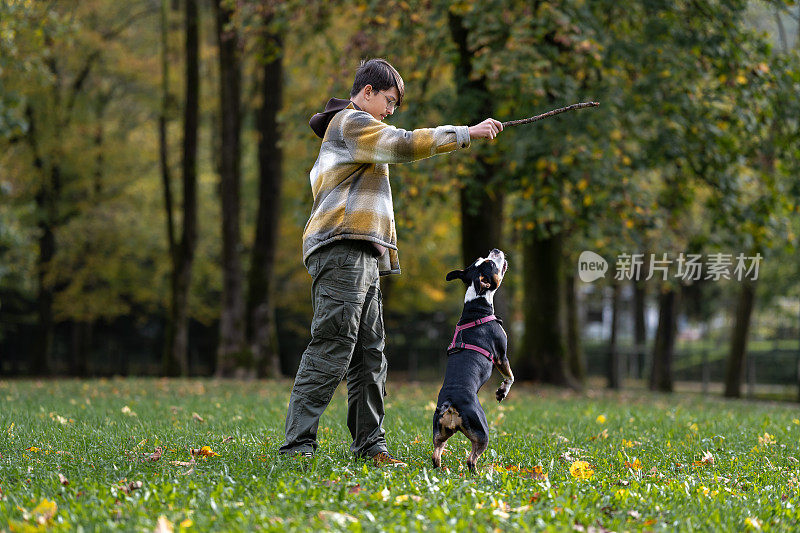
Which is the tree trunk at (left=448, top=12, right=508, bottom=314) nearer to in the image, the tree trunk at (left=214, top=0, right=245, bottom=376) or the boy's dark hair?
the tree trunk at (left=214, top=0, right=245, bottom=376)

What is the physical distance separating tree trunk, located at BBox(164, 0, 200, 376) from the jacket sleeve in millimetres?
14803

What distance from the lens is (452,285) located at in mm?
26250

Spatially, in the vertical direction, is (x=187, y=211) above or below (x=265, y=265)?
above

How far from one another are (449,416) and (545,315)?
1200 centimetres

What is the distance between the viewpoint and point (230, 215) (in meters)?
17.6

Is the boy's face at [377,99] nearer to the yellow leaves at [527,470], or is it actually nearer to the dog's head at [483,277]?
the dog's head at [483,277]

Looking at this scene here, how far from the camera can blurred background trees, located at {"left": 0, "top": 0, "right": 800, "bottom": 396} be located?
11430 millimetres

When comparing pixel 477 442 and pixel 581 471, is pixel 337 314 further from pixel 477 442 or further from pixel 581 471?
pixel 581 471

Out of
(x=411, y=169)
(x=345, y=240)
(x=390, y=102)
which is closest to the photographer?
(x=345, y=240)

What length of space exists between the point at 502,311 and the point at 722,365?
19.7 meters

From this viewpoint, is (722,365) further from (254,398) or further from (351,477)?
(351,477)

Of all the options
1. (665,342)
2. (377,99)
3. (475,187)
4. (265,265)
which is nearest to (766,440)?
(377,99)

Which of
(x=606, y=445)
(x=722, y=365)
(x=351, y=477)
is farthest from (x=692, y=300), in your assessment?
(x=351, y=477)

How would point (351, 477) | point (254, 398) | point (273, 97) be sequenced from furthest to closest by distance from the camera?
point (273, 97), point (254, 398), point (351, 477)
